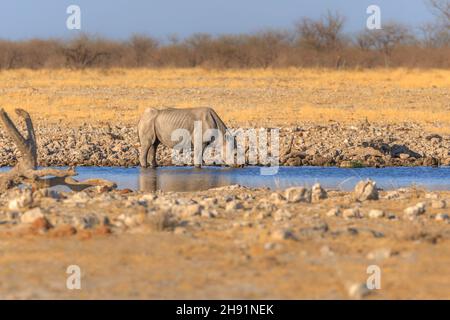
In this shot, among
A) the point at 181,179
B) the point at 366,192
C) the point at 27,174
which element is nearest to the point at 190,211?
the point at 366,192

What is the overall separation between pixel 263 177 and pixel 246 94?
14.2 metres

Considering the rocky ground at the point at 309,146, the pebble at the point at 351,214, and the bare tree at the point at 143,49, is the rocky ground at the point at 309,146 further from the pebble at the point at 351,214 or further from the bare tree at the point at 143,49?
the bare tree at the point at 143,49

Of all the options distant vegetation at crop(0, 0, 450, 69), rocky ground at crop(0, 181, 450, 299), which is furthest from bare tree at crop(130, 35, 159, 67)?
rocky ground at crop(0, 181, 450, 299)

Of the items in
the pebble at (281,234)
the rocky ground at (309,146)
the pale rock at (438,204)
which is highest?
the pebble at (281,234)

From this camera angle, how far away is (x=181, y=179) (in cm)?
1407

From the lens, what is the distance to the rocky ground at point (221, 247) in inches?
231

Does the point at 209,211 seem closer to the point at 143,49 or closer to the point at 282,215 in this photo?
the point at 282,215

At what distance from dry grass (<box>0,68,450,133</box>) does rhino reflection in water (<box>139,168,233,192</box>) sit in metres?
5.57

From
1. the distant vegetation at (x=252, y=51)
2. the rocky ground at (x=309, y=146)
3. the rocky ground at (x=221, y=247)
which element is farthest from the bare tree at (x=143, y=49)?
the rocky ground at (x=221, y=247)

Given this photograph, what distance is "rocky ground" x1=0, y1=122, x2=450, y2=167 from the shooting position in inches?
634

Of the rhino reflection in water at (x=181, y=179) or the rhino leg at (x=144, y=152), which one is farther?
the rhino leg at (x=144, y=152)

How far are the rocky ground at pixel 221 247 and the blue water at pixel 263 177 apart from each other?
3.95m

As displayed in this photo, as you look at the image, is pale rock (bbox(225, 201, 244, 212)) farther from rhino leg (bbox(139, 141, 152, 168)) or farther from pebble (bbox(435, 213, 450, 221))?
rhino leg (bbox(139, 141, 152, 168))
